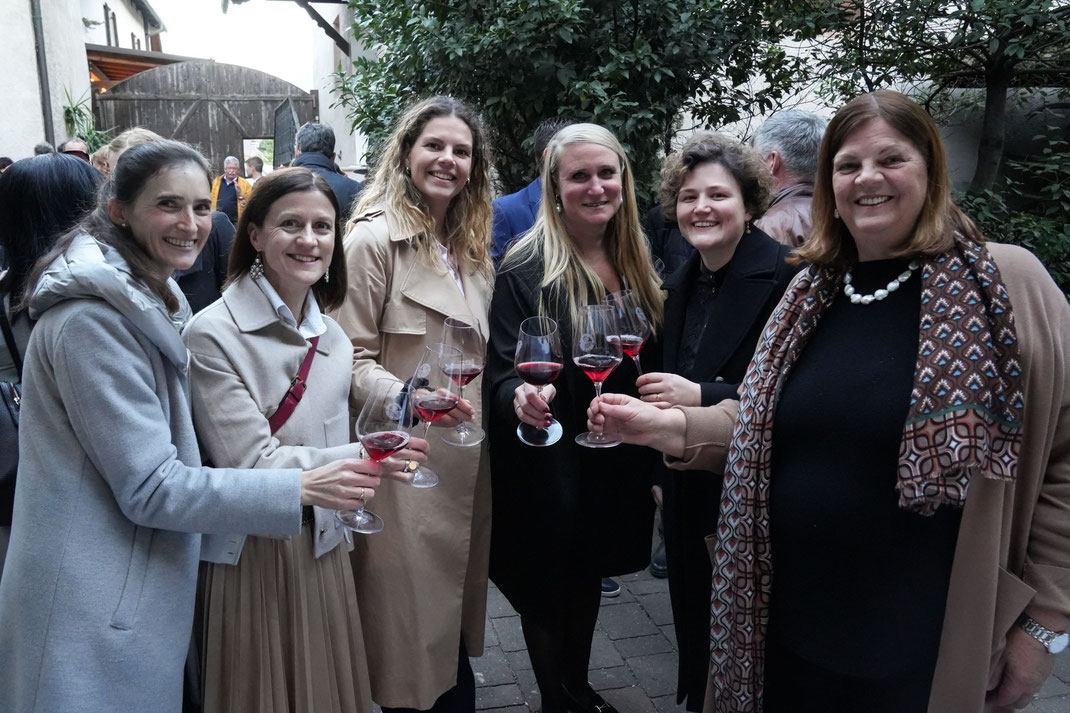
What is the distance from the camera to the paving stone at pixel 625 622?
3.91 meters

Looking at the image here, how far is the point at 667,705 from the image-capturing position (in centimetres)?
326

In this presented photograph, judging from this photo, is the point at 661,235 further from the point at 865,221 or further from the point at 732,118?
the point at 865,221

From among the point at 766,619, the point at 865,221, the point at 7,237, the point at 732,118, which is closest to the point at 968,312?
the point at 865,221

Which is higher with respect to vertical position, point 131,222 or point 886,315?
point 131,222

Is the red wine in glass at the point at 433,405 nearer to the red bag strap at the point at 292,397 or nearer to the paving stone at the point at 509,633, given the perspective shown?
the red bag strap at the point at 292,397

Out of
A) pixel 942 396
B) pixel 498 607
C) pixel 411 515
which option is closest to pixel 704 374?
pixel 942 396

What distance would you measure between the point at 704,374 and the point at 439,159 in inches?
48.6

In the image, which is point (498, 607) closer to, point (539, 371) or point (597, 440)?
point (597, 440)

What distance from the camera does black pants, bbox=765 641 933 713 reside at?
1.88 meters

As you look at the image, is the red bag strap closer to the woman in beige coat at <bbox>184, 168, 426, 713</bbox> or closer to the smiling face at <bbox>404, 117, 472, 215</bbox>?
the woman in beige coat at <bbox>184, 168, 426, 713</bbox>

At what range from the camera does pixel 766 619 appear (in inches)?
80.0

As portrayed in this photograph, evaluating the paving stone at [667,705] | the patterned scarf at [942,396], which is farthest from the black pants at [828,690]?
the paving stone at [667,705]

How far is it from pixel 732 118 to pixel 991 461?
455 centimetres

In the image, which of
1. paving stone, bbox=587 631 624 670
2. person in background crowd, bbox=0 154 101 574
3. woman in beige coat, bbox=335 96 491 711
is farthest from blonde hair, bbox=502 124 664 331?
paving stone, bbox=587 631 624 670
